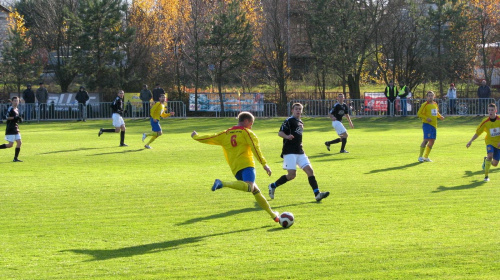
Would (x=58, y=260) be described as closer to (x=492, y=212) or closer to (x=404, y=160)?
(x=492, y=212)

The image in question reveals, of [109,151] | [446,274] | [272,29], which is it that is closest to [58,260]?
[446,274]

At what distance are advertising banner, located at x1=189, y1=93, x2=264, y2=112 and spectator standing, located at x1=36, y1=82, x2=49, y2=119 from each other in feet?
30.0

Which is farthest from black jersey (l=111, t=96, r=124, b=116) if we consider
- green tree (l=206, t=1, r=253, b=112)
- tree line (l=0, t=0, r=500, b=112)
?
tree line (l=0, t=0, r=500, b=112)

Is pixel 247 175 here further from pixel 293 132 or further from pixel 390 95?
pixel 390 95

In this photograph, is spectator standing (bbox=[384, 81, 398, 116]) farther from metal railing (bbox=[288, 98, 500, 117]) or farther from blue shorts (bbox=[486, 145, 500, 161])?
blue shorts (bbox=[486, 145, 500, 161])

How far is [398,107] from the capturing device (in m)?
36.1

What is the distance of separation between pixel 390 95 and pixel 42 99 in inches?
827

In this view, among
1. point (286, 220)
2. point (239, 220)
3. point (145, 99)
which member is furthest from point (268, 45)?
point (286, 220)

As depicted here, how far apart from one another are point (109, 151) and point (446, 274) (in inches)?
634

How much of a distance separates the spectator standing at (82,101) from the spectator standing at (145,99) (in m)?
3.29

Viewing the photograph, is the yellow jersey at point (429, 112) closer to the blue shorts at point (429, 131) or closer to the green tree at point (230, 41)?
the blue shorts at point (429, 131)

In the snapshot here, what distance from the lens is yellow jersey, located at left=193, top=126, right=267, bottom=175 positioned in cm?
934

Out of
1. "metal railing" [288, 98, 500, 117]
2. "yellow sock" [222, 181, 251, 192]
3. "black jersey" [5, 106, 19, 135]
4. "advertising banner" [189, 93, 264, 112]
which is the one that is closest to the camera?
"yellow sock" [222, 181, 251, 192]

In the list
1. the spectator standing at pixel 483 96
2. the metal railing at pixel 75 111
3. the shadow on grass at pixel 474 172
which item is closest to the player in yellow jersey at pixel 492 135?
the shadow on grass at pixel 474 172
